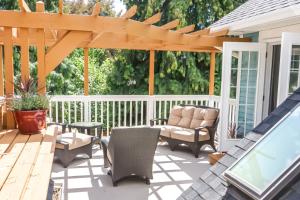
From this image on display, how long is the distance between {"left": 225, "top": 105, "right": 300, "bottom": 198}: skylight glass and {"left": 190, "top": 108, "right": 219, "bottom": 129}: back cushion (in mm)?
4624

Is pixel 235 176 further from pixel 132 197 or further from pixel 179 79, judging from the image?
pixel 179 79

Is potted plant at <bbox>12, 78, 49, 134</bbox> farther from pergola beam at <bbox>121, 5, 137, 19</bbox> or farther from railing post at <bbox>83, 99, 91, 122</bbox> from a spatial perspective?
railing post at <bbox>83, 99, 91, 122</bbox>

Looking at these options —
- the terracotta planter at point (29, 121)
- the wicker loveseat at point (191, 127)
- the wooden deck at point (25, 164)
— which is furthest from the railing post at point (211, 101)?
the terracotta planter at point (29, 121)

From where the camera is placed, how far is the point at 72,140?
5461 millimetres

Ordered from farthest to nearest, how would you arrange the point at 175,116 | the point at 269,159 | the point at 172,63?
1. the point at 172,63
2. the point at 175,116
3. the point at 269,159

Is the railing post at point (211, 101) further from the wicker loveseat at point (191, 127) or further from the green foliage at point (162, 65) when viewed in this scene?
the green foliage at point (162, 65)

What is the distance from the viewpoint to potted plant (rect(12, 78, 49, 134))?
3436 mm

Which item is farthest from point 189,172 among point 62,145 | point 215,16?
point 215,16

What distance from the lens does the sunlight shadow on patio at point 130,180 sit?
420 cm

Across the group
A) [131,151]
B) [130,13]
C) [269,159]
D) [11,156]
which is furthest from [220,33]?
[269,159]

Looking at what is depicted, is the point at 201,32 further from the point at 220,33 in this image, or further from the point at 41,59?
the point at 41,59

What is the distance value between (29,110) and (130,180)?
1961mm

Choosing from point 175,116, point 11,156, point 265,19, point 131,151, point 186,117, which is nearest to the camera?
point 11,156

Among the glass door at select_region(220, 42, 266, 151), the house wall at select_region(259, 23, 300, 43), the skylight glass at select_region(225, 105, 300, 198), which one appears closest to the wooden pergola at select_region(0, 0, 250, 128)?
the glass door at select_region(220, 42, 266, 151)
